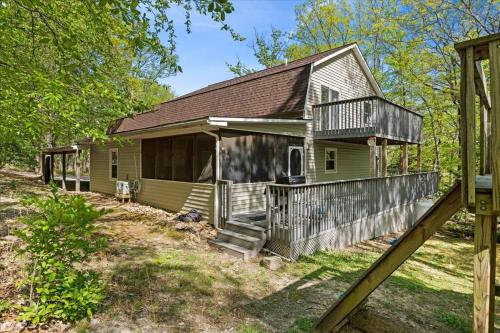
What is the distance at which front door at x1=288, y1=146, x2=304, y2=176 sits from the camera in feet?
36.2

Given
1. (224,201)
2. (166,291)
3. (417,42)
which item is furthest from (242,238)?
(417,42)

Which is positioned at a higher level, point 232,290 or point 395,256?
point 395,256

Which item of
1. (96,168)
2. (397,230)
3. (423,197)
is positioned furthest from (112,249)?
(423,197)

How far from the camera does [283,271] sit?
233 inches

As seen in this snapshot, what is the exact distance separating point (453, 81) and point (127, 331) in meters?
21.1

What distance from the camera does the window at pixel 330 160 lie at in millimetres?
13266

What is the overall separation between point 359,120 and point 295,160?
2.74 metres

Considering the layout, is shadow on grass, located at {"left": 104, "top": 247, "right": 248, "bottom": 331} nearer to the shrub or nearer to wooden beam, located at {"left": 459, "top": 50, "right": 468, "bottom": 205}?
the shrub

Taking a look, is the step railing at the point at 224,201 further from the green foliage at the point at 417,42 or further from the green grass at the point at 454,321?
the green foliage at the point at 417,42

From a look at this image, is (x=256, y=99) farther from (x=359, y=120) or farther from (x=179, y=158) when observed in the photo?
(x=179, y=158)

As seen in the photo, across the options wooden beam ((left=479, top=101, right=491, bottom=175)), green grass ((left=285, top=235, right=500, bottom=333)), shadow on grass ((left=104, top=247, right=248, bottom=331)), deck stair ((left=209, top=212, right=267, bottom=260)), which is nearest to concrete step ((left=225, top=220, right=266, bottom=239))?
deck stair ((left=209, top=212, right=267, bottom=260))

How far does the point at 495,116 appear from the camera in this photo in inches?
87.4

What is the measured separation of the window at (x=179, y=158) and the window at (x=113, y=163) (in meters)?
3.02

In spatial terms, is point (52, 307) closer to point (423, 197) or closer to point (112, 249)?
point (112, 249)
